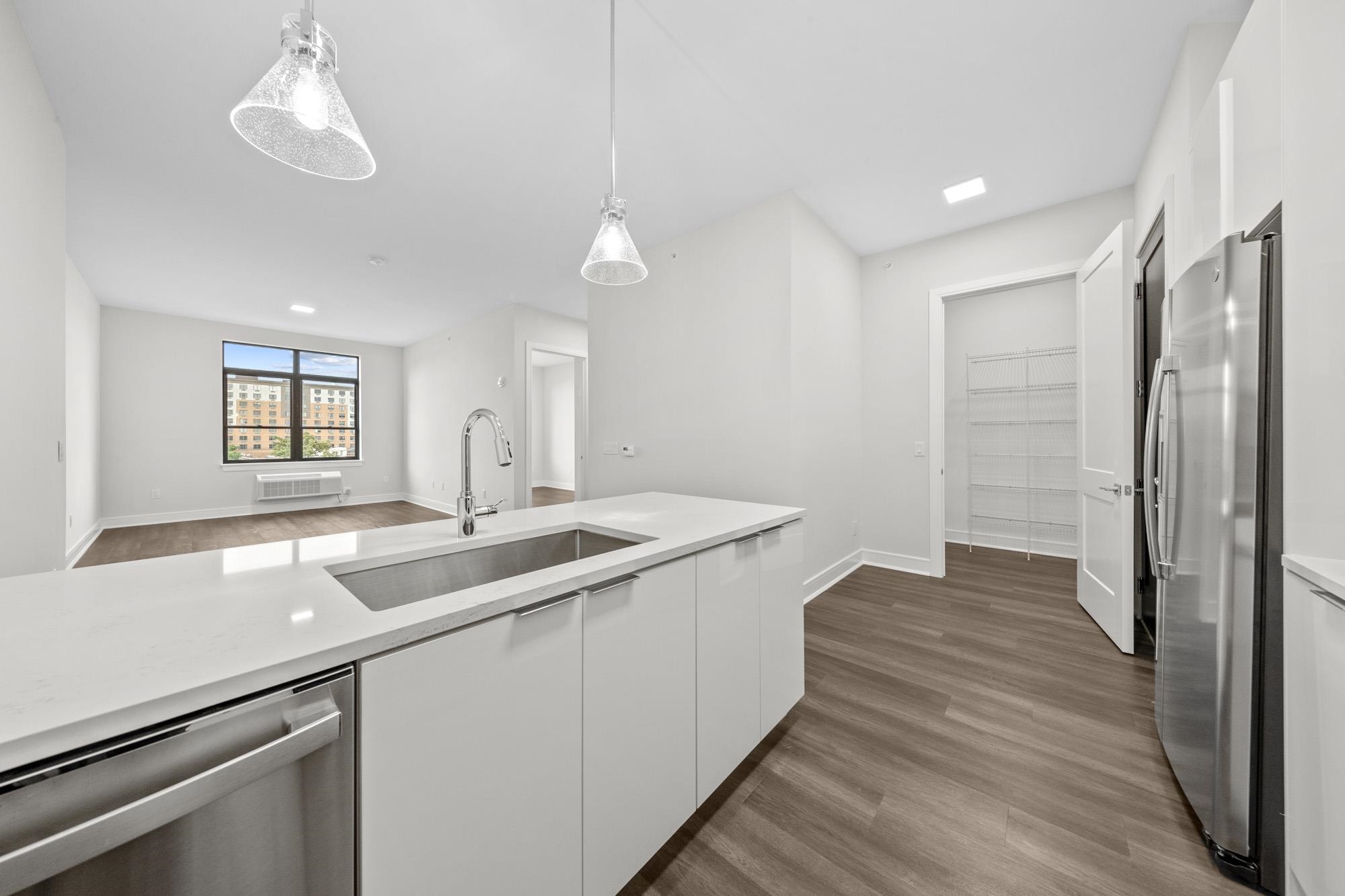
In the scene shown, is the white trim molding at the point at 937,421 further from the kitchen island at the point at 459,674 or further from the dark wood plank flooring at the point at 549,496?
the dark wood plank flooring at the point at 549,496

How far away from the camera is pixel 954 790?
1574mm

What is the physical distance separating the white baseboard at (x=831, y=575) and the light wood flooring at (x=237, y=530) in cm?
338

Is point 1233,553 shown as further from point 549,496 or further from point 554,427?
point 554,427

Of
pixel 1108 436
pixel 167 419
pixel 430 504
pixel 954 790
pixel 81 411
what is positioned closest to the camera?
pixel 954 790

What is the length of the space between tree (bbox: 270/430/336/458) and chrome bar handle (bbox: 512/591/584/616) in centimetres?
833

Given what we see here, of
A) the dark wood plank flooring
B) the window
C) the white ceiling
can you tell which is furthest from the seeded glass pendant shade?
the window

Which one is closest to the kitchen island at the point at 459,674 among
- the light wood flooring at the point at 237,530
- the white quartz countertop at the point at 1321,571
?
the white quartz countertop at the point at 1321,571

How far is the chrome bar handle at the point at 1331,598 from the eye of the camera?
3.08ft

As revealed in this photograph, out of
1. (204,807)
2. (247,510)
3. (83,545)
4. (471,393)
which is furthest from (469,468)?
(247,510)

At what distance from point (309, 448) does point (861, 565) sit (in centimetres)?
801

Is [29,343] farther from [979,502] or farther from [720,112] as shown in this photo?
[979,502]

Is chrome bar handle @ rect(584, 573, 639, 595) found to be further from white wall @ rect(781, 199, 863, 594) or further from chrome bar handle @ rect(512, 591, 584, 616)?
white wall @ rect(781, 199, 863, 594)

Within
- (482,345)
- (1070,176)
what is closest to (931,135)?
(1070,176)

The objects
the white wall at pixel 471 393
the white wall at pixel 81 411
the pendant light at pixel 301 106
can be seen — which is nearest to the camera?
the pendant light at pixel 301 106
